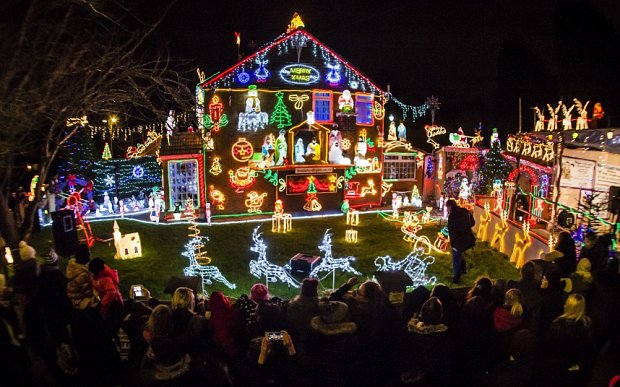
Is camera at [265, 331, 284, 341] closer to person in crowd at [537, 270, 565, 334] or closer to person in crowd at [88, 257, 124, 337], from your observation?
person in crowd at [88, 257, 124, 337]

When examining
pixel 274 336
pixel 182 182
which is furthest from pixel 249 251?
pixel 274 336

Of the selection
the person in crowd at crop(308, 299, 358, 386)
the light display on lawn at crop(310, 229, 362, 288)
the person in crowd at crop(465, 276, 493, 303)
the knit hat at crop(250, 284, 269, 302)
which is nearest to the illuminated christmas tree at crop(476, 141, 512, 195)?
the light display on lawn at crop(310, 229, 362, 288)

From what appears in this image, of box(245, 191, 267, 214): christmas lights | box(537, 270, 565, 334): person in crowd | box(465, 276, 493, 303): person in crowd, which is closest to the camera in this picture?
box(465, 276, 493, 303): person in crowd

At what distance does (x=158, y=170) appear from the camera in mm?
22750

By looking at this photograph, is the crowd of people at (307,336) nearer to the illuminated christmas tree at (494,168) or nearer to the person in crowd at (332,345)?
the person in crowd at (332,345)

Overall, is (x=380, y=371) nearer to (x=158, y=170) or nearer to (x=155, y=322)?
(x=155, y=322)

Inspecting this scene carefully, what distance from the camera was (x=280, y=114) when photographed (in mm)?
19188

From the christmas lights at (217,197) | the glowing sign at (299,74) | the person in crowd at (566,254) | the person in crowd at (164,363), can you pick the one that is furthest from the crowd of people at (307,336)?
the glowing sign at (299,74)

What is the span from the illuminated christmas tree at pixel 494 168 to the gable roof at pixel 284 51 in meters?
6.39

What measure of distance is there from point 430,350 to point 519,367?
97cm

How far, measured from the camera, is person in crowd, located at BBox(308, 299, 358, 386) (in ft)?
16.4

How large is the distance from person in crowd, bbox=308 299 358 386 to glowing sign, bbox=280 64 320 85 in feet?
50.8

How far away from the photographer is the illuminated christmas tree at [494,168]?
19328 mm

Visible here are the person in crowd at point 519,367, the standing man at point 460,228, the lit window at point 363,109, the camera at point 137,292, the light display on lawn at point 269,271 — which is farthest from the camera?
the lit window at point 363,109
